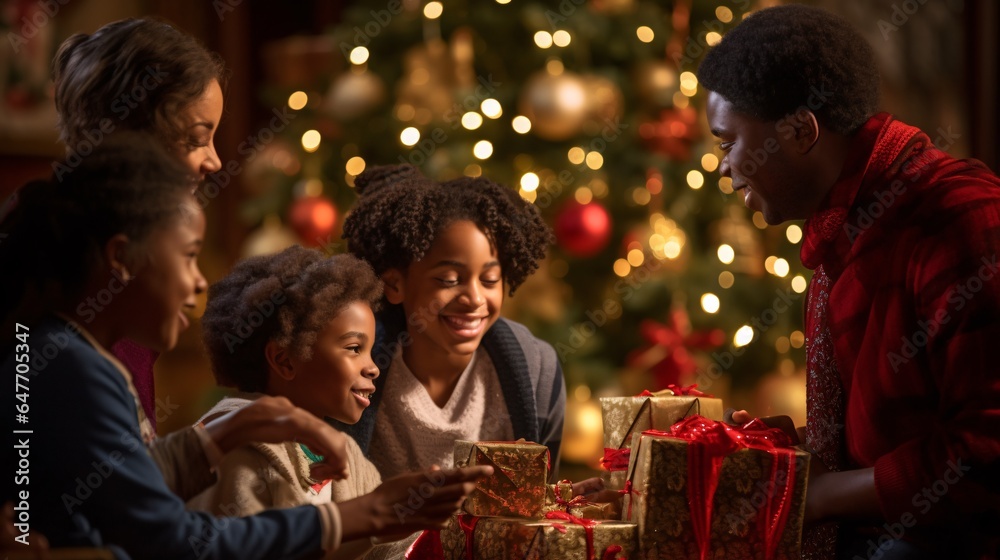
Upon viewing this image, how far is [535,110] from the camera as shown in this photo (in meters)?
3.81

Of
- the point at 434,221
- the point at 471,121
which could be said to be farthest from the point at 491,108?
the point at 434,221

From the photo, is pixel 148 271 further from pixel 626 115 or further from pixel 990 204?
pixel 626 115

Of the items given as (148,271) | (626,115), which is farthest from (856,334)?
(626,115)

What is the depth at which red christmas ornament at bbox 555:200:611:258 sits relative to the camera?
3865 millimetres

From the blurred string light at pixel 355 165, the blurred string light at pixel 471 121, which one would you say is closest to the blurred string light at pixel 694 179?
the blurred string light at pixel 471 121

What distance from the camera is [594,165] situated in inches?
161

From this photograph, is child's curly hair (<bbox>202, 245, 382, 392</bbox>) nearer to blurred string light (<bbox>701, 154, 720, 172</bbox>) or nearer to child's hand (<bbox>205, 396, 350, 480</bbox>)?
child's hand (<bbox>205, 396, 350, 480</bbox>)

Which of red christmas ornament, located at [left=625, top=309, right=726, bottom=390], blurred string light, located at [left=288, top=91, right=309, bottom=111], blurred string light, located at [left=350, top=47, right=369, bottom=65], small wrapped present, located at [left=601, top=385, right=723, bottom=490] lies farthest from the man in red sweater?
blurred string light, located at [left=288, top=91, right=309, bottom=111]

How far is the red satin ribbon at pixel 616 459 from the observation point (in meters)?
1.98

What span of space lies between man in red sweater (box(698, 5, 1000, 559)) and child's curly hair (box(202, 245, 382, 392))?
749mm

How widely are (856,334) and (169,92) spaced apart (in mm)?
1254

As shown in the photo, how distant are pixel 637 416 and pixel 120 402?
1001mm

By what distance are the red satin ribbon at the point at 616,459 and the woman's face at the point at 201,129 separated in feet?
2.97

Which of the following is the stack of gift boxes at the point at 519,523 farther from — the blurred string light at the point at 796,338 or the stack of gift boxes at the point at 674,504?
the blurred string light at the point at 796,338
